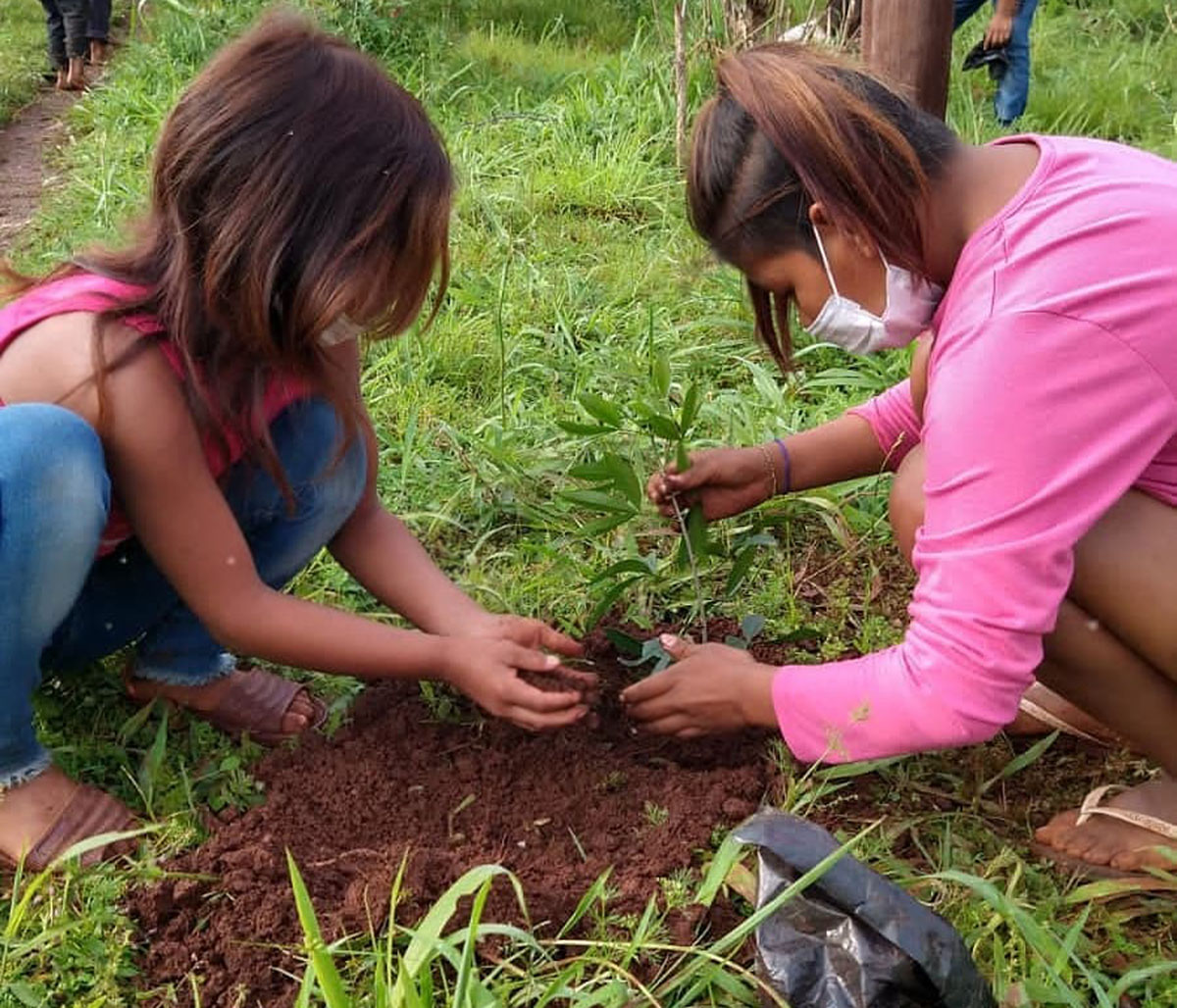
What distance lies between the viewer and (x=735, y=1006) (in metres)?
1.46

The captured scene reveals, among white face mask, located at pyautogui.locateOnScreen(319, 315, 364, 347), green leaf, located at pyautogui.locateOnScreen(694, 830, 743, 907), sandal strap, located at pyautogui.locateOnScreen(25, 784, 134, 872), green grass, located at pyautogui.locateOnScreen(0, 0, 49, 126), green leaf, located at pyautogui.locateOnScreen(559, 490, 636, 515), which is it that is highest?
white face mask, located at pyautogui.locateOnScreen(319, 315, 364, 347)

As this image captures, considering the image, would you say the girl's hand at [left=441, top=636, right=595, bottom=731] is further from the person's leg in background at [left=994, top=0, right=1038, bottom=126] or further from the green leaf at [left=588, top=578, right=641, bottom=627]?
the person's leg in background at [left=994, top=0, right=1038, bottom=126]

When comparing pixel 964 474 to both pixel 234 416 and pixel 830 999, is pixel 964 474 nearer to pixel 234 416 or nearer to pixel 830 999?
pixel 830 999

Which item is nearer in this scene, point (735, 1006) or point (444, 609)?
point (735, 1006)

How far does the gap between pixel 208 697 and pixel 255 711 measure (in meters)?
0.08

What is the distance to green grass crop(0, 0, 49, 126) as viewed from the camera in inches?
234

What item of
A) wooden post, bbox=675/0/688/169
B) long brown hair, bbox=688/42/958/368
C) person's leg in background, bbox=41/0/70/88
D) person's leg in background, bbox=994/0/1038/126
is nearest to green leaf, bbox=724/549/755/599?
long brown hair, bbox=688/42/958/368

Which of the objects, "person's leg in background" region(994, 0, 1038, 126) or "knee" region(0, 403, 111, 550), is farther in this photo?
"person's leg in background" region(994, 0, 1038, 126)

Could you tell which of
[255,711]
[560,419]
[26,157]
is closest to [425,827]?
[255,711]

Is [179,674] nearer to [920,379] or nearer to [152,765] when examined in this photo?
[152,765]

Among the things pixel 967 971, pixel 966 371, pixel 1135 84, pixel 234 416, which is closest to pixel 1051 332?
pixel 966 371

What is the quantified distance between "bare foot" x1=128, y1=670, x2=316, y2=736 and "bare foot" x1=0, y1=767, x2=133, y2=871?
241 mm

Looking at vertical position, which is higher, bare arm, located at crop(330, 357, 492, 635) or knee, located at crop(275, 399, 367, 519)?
knee, located at crop(275, 399, 367, 519)

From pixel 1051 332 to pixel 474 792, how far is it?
984 millimetres
